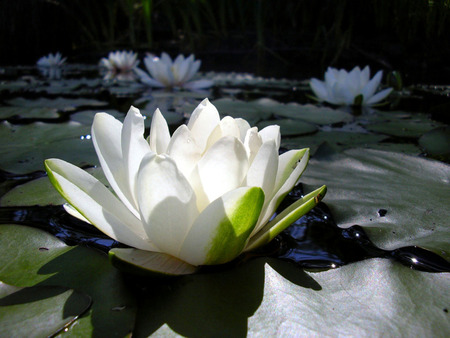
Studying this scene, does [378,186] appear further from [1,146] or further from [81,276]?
[1,146]

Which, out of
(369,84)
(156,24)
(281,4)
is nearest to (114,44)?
(156,24)

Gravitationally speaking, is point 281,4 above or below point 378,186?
above

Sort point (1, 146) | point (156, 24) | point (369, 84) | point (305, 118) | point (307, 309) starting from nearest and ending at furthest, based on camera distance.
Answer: point (307, 309)
point (1, 146)
point (305, 118)
point (369, 84)
point (156, 24)

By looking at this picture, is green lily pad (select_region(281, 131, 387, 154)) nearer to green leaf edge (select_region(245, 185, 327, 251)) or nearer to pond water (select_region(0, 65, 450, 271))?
pond water (select_region(0, 65, 450, 271))

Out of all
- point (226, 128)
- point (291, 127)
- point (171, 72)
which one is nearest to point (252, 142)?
point (226, 128)

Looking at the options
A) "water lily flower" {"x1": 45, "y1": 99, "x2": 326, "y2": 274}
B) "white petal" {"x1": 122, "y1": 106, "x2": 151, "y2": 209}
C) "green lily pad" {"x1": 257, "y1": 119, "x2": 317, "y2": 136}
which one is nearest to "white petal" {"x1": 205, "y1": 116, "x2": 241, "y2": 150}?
"water lily flower" {"x1": 45, "y1": 99, "x2": 326, "y2": 274}

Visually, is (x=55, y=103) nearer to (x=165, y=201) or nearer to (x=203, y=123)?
(x=203, y=123)

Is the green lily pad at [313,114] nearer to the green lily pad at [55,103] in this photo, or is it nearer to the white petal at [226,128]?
the green lily pad at [55,103]
